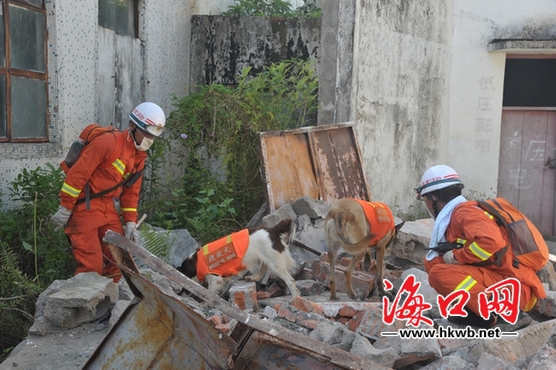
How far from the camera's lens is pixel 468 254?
16.6 feet

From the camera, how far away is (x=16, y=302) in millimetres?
5512

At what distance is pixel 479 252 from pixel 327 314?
1.39 meters

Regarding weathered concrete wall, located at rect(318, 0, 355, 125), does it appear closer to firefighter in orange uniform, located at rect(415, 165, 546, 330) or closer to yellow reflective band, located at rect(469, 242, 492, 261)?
firefighter in orange uniform, located at rect(415, 165, 546, 330)

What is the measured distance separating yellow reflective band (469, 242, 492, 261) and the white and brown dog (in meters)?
2.00

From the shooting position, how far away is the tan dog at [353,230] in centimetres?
635

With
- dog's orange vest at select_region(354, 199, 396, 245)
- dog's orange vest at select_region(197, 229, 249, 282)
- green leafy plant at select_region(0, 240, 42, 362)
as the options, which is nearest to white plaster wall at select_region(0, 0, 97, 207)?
green leafy plant at select_region(0, 240, 42, 362)

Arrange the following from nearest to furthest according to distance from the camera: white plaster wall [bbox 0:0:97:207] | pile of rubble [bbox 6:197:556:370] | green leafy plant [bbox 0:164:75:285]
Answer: pile of rubble [bbox 6:197:556:370] < green leafy plant [bbox 0:164:75:285] < white plaster wall [bbox 0:0:97:207]

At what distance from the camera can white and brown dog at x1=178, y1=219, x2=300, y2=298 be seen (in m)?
6.32

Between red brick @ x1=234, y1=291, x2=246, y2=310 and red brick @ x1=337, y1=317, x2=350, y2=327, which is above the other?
red brick @ x1=234, y1=291, x2=246, y2=310

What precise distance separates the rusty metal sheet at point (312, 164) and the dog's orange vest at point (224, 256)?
1.59 meters

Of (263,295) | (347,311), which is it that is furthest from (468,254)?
(263,295)

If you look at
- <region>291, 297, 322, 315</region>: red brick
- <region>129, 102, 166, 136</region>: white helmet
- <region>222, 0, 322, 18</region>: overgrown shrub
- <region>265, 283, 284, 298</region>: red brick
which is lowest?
<region>265, 283, 284, 298</region>: red brick

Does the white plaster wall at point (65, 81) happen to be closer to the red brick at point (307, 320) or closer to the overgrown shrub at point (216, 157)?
the overgrown shrub at point (216, 157)

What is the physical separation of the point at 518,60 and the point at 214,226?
702cm
